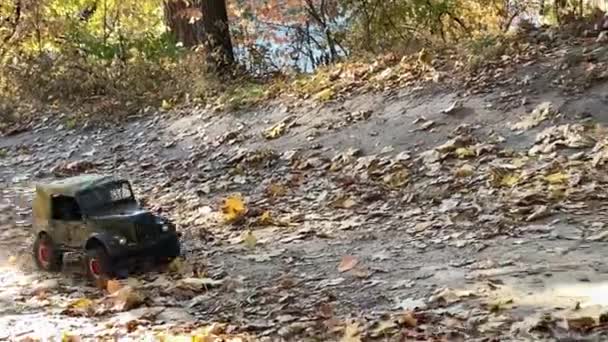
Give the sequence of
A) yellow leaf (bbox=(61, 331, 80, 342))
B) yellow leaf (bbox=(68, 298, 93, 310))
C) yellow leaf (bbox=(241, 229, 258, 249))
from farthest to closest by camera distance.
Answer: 1. yellow leaf (bbox=(241, 229, 258, 249))
2. yellow leaf (bbox=(68, 298, 93, 310))
3. yellow leaf (bbox=(61, 331, 80, 342))

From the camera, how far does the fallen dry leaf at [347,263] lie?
5797 millimetres

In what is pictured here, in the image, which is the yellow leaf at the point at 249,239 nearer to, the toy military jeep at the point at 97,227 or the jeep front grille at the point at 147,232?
the toy military jeep at the point at 97,227

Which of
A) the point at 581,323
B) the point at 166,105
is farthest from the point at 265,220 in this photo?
the point at 166,105

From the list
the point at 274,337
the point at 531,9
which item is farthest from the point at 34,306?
the point at 531,9

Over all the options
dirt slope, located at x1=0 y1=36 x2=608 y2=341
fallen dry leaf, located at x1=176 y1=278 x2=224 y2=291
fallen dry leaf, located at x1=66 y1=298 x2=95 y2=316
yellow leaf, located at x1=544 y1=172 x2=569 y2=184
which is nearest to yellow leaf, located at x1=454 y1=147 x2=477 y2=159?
dirt slope, located at x1=0 y1=36 x2=608 y2=341

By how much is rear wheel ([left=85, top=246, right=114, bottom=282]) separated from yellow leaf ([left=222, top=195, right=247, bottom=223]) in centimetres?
151

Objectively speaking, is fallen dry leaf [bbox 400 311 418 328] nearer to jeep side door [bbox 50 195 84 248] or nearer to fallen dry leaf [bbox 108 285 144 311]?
fallen dry leaf [bbox 108 285 144 311]

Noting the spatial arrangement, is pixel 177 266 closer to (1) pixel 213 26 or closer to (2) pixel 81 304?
(2) pixel 81 304

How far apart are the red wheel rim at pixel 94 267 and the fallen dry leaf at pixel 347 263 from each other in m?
1.79

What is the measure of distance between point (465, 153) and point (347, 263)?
91.3 inches

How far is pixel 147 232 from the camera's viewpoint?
6.37 meters

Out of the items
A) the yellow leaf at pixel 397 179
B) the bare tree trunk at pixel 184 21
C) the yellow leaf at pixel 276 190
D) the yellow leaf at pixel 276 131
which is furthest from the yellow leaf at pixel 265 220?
the bare tree trunk at pixel 184 21

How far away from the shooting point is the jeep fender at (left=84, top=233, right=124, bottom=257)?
20.6 feet

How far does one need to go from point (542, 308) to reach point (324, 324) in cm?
115
